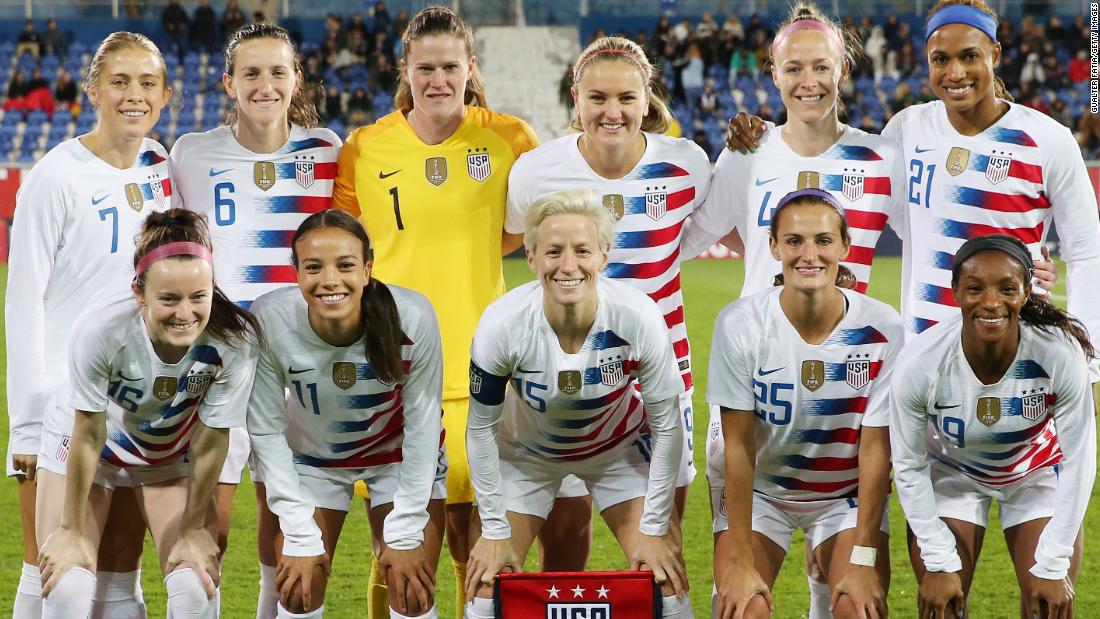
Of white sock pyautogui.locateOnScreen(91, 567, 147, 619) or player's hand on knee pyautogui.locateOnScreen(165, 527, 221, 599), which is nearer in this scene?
player's hand on knee pyautogui.locateOnScreen(165, 527, 221, 599)

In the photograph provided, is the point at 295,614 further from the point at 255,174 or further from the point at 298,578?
the point at 255,174

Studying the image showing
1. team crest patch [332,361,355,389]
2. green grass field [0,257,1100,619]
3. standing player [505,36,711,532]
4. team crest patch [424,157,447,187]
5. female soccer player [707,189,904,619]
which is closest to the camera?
female soccer player [707,189,904,619]

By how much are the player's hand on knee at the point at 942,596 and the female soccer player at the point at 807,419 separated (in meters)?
0.12

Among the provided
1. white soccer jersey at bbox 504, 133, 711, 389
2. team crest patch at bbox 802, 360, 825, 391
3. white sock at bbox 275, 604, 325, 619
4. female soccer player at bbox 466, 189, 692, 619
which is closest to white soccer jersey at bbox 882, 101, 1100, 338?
team crest patch at bbox 802, 360, 825, 391

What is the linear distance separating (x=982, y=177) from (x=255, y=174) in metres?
2.39

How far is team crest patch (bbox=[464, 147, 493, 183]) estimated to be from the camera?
402 centimetres

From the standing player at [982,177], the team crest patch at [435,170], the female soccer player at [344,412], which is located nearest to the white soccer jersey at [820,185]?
the standing player at [982,177]

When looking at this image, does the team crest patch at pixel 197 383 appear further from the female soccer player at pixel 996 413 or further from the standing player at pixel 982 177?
the standing player at pixel 982 177

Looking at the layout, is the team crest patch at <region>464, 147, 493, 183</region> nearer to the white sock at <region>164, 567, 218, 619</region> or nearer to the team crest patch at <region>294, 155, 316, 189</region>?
the team crest patch at <region>294, 155, 316, 189</region>

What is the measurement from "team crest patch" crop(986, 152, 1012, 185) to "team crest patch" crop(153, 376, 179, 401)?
259 centimetres

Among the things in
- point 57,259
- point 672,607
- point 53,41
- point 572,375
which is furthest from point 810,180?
point 53,41

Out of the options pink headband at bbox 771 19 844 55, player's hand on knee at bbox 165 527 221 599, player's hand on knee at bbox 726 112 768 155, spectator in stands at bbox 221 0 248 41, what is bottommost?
player's hand on knee at bbox 165 527 221 599

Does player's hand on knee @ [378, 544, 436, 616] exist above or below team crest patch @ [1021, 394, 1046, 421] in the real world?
below

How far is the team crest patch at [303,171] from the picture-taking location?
4.05 metres
